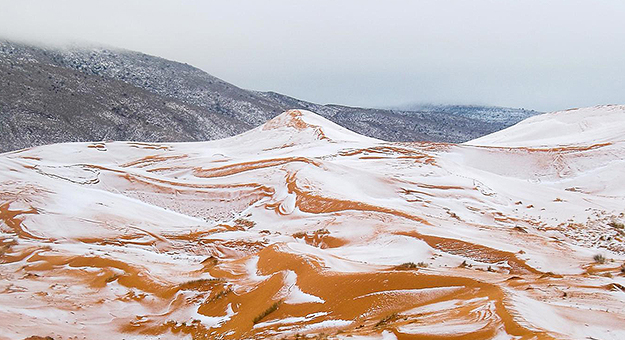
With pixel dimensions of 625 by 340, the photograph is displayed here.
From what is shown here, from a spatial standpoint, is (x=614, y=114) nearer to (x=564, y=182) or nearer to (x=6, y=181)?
(x=564, y=182)

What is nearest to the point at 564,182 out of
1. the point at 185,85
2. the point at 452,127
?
the point at 185,85

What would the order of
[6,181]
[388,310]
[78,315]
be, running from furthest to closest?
[6,181] < [78,315] < [388,310]

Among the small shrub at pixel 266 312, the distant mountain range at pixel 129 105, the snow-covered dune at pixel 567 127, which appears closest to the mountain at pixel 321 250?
the small shrub at pixel 266 312

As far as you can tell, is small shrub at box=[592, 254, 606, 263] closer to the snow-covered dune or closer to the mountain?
the mountain

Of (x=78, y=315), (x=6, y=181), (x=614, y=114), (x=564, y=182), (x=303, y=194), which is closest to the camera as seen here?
(x=78, y=315)

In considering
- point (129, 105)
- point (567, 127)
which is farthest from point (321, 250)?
point (129, 105)

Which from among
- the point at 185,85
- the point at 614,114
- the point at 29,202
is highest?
the point at 185,85

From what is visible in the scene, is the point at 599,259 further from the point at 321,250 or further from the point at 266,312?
the point at 266,312
